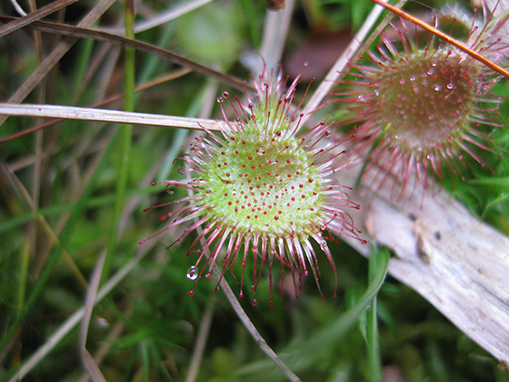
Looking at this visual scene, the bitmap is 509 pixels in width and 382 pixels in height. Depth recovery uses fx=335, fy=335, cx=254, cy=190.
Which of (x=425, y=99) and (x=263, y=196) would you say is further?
(x=425, y=99)

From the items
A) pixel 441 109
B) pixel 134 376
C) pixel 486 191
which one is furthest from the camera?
pixel 134 376

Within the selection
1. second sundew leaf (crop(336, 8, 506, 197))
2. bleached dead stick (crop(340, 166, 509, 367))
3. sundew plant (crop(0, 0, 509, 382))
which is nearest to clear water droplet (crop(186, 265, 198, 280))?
sundew plant (crop(0, 0, 509, 382))

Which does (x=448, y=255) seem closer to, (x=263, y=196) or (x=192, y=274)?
(x=263, y=196)

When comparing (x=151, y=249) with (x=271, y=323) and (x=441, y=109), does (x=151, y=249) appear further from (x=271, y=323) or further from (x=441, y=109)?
(x=441, y=109)

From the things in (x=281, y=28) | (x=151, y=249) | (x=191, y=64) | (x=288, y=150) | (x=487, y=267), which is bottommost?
(x=151, y=249)

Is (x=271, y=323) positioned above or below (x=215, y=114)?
below

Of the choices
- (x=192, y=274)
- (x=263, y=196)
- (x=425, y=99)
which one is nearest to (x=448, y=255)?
(x=425, y=99)

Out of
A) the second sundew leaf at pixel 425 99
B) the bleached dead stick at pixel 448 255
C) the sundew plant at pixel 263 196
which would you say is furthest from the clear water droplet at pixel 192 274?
the second sundew leaf at pixel 425 99

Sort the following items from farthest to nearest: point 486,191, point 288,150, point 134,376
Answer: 1. point 134,376
2. point 486,191
3. point 288,150

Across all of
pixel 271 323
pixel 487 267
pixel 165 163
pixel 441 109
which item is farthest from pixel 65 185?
pixel 487 267
